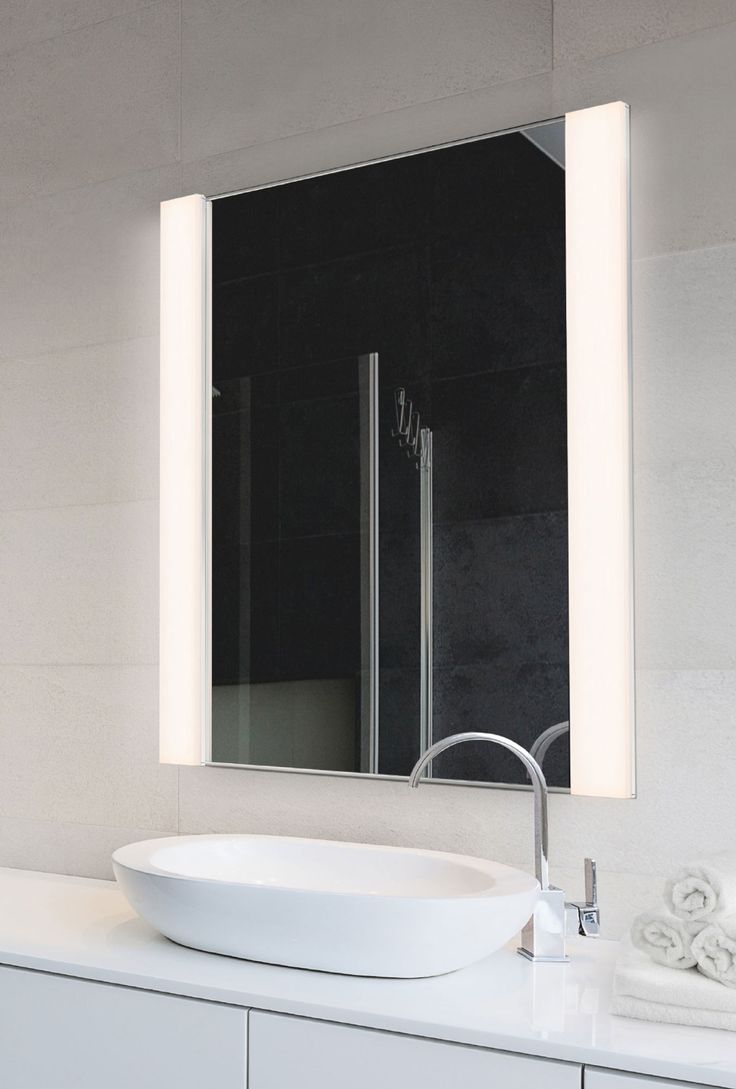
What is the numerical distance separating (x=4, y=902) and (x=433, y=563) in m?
0.85

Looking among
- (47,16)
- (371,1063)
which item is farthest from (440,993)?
(47,16)

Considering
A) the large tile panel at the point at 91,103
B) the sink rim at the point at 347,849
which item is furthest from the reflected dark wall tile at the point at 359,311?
the sink rim at the point at 347,849

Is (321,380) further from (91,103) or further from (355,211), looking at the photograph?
(91,103)

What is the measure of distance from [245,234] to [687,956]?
1271 millimetres

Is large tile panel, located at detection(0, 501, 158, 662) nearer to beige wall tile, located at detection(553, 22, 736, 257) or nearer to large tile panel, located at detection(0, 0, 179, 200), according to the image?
large tile panel, located at detection(0, 0, 179, 200)

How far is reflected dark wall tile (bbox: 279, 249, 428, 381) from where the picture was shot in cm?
167

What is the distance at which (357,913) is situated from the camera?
1217mm

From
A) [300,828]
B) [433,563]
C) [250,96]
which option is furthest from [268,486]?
[250,96]

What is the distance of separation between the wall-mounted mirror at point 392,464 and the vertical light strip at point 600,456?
1cm

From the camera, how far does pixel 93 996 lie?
4.44 ft

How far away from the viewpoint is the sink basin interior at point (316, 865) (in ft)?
4.84

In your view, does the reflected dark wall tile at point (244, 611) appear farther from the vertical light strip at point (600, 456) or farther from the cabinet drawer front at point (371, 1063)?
the cabinet drawer front at point (371, 1063)

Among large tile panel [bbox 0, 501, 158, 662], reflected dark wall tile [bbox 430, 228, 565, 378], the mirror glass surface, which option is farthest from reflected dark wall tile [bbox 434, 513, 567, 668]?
large tile panel [bbox 0, 501, 158, 662]

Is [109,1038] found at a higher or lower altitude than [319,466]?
lower
